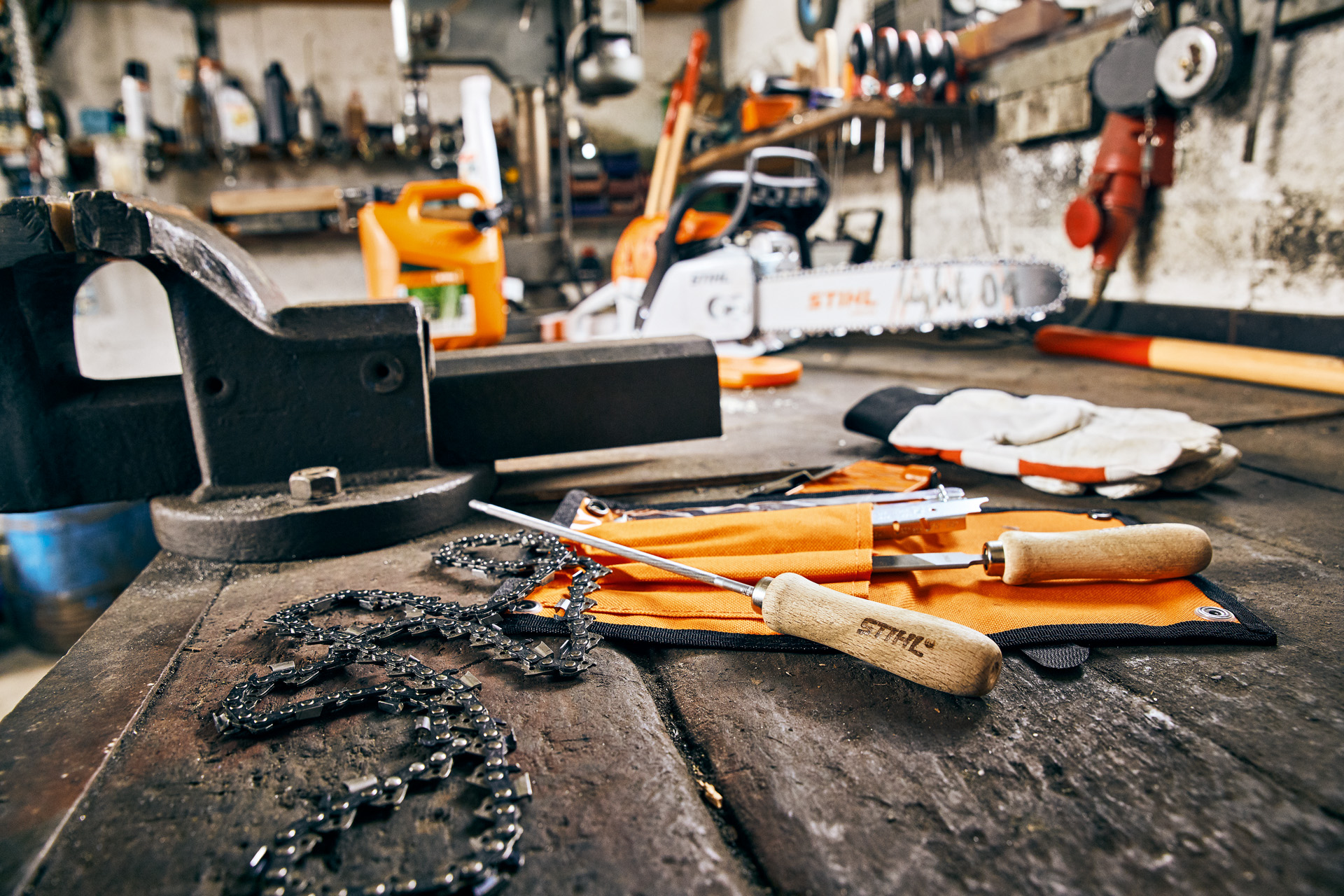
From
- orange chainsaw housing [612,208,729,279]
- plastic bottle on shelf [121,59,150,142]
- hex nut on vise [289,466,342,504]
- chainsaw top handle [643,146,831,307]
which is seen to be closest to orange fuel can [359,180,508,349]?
orange chainsaw housing [612,208,729,279]

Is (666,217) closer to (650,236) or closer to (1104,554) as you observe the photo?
(650,236)

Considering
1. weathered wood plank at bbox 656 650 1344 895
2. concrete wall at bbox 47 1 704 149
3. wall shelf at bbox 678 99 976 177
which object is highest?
concrete wall at bbox 47 1 704 149

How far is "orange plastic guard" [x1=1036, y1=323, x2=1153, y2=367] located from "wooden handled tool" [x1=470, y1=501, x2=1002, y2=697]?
3205 millimetres

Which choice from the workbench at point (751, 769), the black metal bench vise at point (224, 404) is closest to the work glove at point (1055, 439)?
the workbench at point (751, 769)

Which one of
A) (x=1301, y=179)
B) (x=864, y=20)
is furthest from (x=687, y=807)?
(x=864, y=20)

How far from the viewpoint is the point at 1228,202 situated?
11.7ft

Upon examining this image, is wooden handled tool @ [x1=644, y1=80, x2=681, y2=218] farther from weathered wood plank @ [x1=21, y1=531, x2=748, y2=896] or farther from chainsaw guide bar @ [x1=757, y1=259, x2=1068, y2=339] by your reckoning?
weathered wood plank @ [x1=21, y1=531, x2=748, y2=896]

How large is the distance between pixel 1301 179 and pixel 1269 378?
1.00 meters

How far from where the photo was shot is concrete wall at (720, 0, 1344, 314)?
123 inches

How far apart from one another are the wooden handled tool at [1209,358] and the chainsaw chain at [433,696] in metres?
3.05

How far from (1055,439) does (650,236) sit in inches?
109

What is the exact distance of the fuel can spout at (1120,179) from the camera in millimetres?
3705

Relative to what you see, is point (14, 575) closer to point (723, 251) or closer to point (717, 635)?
point (717, 635)

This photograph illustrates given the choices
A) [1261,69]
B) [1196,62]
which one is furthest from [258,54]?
[1261,69]
